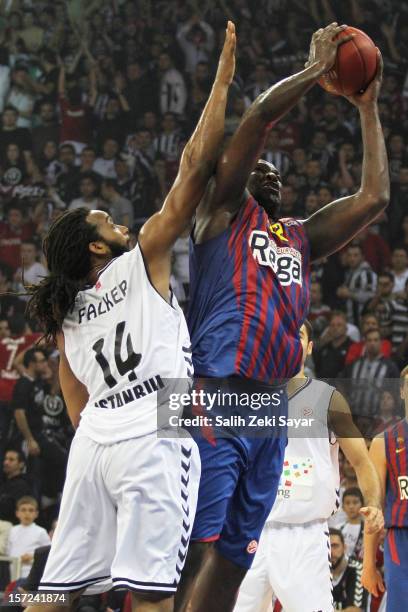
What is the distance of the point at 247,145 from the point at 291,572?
2.78m

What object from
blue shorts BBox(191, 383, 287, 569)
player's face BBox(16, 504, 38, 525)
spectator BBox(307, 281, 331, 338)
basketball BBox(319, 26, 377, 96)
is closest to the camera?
blue shorts BBox(191, 383, 287, 569)

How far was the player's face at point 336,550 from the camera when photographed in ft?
25.8

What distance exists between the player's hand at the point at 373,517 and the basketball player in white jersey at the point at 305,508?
1.00 feet

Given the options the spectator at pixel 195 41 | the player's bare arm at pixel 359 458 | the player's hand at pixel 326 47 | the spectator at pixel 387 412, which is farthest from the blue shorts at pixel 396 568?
the spectator at pixel 195 41

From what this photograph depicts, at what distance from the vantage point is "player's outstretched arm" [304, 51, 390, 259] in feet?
15.2

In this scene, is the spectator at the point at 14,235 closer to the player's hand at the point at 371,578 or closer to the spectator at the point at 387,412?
the spectator at the point at 387,412

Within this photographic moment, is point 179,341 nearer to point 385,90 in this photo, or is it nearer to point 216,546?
point 216,546

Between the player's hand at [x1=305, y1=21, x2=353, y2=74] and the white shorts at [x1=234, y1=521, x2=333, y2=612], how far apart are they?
2.85m

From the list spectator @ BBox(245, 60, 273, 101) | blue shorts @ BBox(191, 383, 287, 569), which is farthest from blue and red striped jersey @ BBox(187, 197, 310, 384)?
spectator @ BBox(245, 60, 273, 101)

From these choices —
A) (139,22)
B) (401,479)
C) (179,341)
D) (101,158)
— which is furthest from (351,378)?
(139,22)

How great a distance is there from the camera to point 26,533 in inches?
333

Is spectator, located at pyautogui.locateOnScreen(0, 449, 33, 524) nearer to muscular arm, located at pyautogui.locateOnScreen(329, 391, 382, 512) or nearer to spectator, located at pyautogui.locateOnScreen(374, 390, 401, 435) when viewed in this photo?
spectator, located at pyautogui.locateOnScreen(374, 390, 401, 435)

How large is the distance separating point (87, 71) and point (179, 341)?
10.7 metres

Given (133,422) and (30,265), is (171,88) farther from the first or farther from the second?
(133,422)
